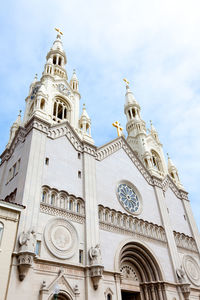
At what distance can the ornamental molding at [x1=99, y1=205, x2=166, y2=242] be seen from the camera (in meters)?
23.7

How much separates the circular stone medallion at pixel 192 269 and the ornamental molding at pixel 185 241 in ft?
4.38

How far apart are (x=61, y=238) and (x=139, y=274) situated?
10.5 metres

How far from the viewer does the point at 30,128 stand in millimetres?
23797

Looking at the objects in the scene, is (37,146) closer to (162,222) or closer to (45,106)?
(45,106)

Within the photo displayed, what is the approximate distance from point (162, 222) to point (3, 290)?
778 inches

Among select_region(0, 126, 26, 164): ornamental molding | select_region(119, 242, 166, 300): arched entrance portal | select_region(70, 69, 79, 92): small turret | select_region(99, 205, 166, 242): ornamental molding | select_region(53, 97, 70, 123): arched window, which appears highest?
select_region(70, 69, 79, 92): small turret

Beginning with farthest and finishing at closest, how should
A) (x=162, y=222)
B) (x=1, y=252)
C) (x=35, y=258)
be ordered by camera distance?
1. (x=162, y=222)
2. (x=35, y=258)
3. (x=1, y=252)

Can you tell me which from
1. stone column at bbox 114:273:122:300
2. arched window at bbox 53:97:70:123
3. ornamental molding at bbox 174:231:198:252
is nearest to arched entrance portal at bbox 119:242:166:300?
stone column at bbox 114:273:122:300

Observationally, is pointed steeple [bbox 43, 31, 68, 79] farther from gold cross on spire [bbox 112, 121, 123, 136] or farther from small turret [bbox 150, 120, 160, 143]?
small turret [bbox 150, 120, 160, 143]

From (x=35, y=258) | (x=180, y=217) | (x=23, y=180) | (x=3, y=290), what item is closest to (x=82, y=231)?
(x=35, y=258)

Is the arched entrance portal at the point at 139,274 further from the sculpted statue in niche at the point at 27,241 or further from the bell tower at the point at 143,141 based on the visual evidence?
the bell tower at the point at 143,141

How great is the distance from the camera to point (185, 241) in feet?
102

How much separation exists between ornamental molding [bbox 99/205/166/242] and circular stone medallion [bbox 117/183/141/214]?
1.26 metres

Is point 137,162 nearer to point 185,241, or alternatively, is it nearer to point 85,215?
point 185,241
